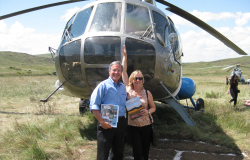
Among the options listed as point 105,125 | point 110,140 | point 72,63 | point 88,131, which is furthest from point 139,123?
point 88,131

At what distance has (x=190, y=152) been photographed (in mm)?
3637

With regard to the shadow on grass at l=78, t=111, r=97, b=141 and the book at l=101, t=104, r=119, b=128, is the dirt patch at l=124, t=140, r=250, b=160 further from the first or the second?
the book at l=101, t=104, r=119, b=128

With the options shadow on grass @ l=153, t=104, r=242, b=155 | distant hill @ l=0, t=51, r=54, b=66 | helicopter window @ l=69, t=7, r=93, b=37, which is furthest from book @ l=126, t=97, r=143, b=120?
distant hill @ l=0, t=51, r=54, b=66

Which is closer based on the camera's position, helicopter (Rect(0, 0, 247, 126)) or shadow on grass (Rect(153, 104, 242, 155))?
helicopter (Rect(0, 0, 247, 126))

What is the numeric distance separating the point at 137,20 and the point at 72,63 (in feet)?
4.72

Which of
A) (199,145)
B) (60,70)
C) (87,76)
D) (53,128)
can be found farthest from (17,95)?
(199,145)

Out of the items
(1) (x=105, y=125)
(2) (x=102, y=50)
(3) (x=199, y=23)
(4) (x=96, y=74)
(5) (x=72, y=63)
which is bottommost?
(1) (x=105, y=125)

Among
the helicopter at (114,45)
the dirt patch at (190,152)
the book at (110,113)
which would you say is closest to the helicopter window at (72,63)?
the helicopter at (114,45)

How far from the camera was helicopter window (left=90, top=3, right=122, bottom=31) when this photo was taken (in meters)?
3.52

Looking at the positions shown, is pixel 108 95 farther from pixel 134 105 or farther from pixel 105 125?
pixel 134 105

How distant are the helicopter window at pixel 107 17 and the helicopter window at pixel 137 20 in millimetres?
180

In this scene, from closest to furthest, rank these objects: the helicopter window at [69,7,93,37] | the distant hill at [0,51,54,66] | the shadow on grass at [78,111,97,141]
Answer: the helicopter window at [69,7,93,37]
the shadow on grass at [78,111,97,141]
the distant hill at [0,51,54,66]

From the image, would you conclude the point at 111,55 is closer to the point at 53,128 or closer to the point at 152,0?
the point at 53,128

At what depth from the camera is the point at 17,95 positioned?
11.3m
